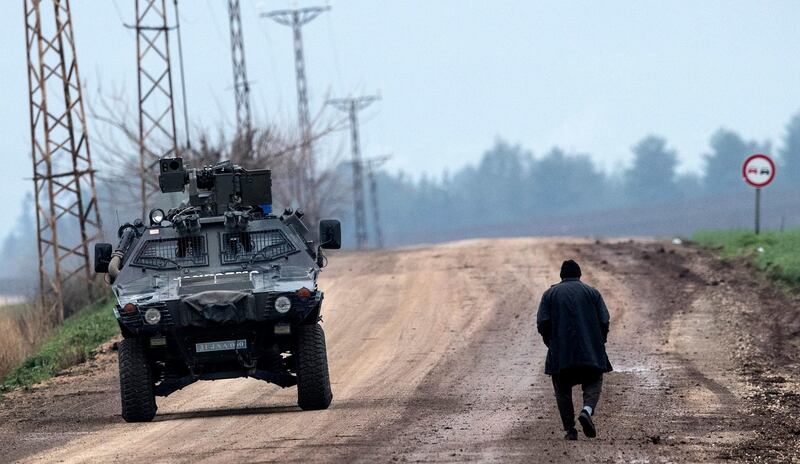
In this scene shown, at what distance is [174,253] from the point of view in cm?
1666

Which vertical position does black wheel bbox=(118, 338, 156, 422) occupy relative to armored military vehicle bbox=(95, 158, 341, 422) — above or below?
below

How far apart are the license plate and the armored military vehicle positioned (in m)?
0.01

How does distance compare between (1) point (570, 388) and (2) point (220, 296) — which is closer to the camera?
(1) point (570, 388)

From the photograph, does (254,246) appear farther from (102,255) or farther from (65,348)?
(65,348)

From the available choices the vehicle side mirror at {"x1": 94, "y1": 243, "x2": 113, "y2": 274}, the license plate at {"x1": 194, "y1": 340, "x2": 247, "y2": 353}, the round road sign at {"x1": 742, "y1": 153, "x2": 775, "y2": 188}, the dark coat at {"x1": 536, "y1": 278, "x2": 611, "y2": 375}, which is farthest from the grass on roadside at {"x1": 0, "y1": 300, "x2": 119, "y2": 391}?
the round road sign at {"x1": 742, "y1": 153, "x2": 775, "y2": 188}

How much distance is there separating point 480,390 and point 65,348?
32.3 ft

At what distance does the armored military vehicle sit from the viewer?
15445mm

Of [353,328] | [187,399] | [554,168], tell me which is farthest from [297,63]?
[554,168]

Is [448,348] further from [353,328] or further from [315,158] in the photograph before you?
[315,158]

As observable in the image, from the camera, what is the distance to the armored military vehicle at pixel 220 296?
50.7 ft

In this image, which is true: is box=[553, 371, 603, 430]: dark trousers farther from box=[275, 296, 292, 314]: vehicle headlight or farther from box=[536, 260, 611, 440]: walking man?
box=[275, 296, 292, 314]: vehicle headlight

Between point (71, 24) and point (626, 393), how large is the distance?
1890cm

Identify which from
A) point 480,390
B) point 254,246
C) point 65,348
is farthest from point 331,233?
point 65,348

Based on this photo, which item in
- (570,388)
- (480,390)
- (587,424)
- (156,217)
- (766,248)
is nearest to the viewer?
(587,424)
